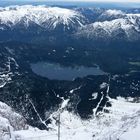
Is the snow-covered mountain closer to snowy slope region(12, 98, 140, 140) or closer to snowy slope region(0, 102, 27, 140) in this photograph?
snowy slope region(12, 98, 140, 140)

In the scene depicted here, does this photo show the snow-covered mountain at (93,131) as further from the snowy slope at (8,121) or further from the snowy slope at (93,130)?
the snowy slope at (8,121)

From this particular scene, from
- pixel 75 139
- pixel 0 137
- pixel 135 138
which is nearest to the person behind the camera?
pixel 135 138

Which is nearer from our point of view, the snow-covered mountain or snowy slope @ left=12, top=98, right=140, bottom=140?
the snow-covered mountain

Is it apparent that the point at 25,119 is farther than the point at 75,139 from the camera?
Yes

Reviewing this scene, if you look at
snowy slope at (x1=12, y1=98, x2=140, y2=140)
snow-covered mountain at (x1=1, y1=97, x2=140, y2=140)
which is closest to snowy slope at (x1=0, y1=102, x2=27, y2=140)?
snow-covered mountain at (x1=1, y1=97, x2=140, y2=140)

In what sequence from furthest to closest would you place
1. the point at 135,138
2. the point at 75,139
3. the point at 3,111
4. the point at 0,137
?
the point at 3,111, the point at 75,139, the point at 0,137, the point at 135,138

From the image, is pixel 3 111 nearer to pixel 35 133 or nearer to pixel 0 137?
pixel 35 133

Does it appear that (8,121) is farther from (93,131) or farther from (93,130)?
(93,130)

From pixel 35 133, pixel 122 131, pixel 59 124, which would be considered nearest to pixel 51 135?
pixel 35 133

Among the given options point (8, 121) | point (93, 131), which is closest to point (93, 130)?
point (93, 131)

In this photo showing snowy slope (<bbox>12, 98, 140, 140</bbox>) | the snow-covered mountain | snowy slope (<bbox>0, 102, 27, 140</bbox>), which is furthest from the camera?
snowy slope (<bbox>0, 102, 27, 140</bbox>)

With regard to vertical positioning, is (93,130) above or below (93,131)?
below
